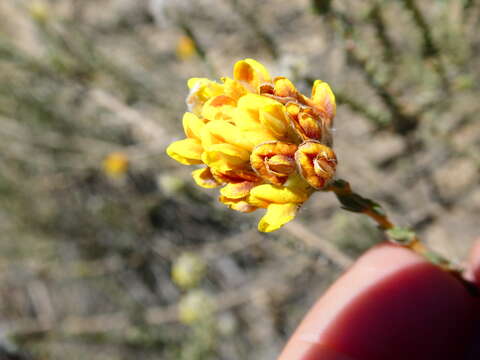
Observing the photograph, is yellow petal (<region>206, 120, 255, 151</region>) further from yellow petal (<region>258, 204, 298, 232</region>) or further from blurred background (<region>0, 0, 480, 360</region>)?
blurred background (<region>0, 0, 480, 360</region>)

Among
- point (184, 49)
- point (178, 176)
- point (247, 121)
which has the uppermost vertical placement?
point (184, 49)

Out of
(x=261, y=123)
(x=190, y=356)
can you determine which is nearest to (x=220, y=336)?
(x=190, y=356)

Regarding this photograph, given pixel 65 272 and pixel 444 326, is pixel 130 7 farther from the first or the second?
pixel 444 326

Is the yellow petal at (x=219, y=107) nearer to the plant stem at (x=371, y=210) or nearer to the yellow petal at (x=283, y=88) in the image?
the yellow petal at (x=283, y=88)

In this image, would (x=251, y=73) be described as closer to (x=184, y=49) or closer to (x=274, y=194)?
(x=274, y=194)

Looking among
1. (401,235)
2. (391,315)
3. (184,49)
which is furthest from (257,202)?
(184,49)

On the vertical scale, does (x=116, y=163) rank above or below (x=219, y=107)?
above

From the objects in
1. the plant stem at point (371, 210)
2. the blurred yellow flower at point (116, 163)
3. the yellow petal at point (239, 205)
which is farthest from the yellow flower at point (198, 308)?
the yellow petal at point (239, 205)
